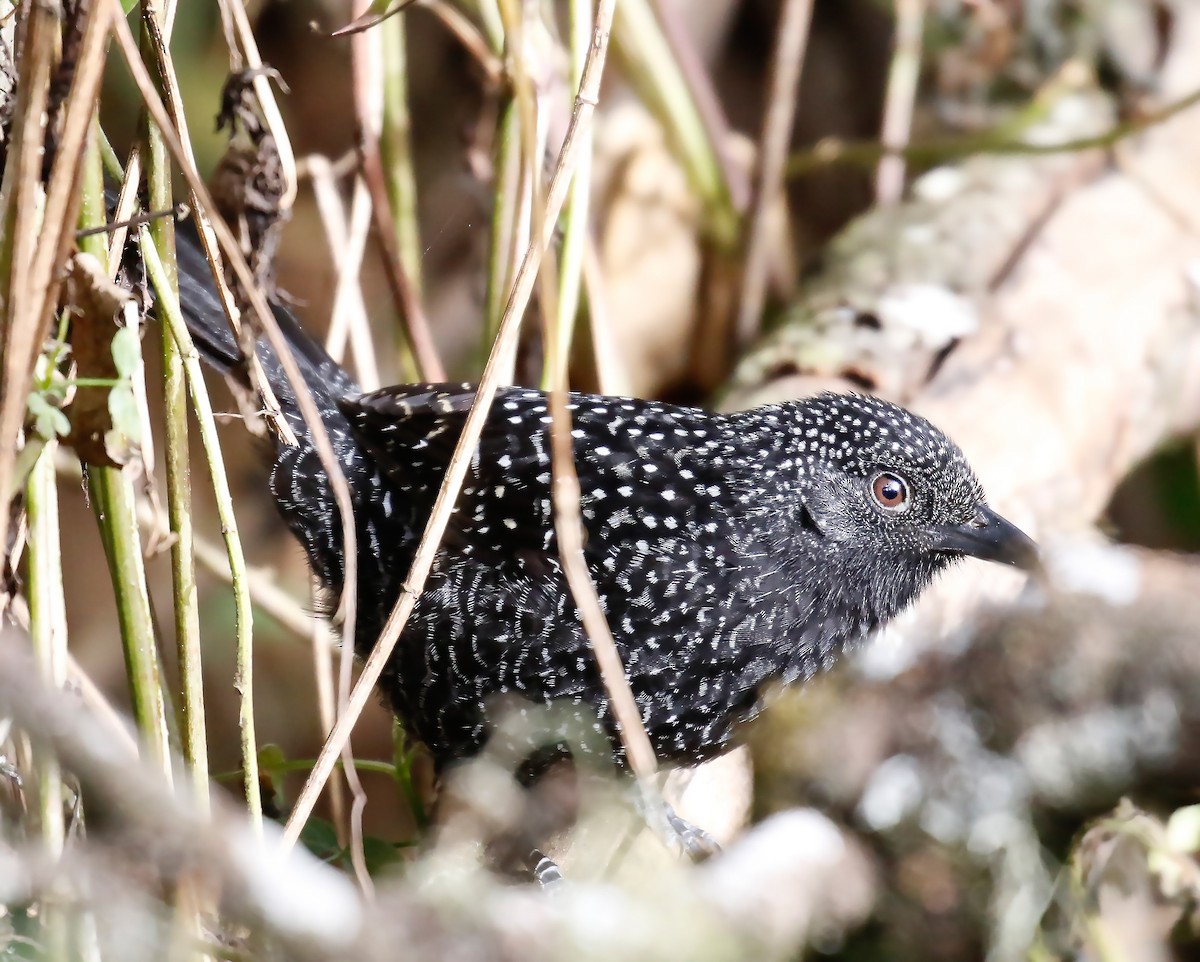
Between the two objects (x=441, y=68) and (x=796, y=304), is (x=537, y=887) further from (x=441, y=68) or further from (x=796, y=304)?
(x=441, y=68)

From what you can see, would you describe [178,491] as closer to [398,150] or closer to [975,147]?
[398,150]

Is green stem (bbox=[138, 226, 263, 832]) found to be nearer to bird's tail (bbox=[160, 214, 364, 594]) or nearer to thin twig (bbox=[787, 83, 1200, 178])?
bird's tail (bbox=[160, 214, 364, 594])

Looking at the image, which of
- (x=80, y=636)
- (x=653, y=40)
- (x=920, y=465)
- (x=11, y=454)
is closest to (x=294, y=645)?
(x=80, y=636)

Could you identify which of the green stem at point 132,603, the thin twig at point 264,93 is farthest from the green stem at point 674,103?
the green stem at point 132,603

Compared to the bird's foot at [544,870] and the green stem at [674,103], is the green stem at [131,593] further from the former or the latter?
the green stem at [674,103]

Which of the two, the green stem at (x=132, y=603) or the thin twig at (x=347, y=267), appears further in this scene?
the thin twig at (x=347, y=267)

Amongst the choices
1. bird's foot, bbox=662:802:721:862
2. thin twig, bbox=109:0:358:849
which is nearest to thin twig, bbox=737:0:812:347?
bird's foot, bbox=662:802:721:862
